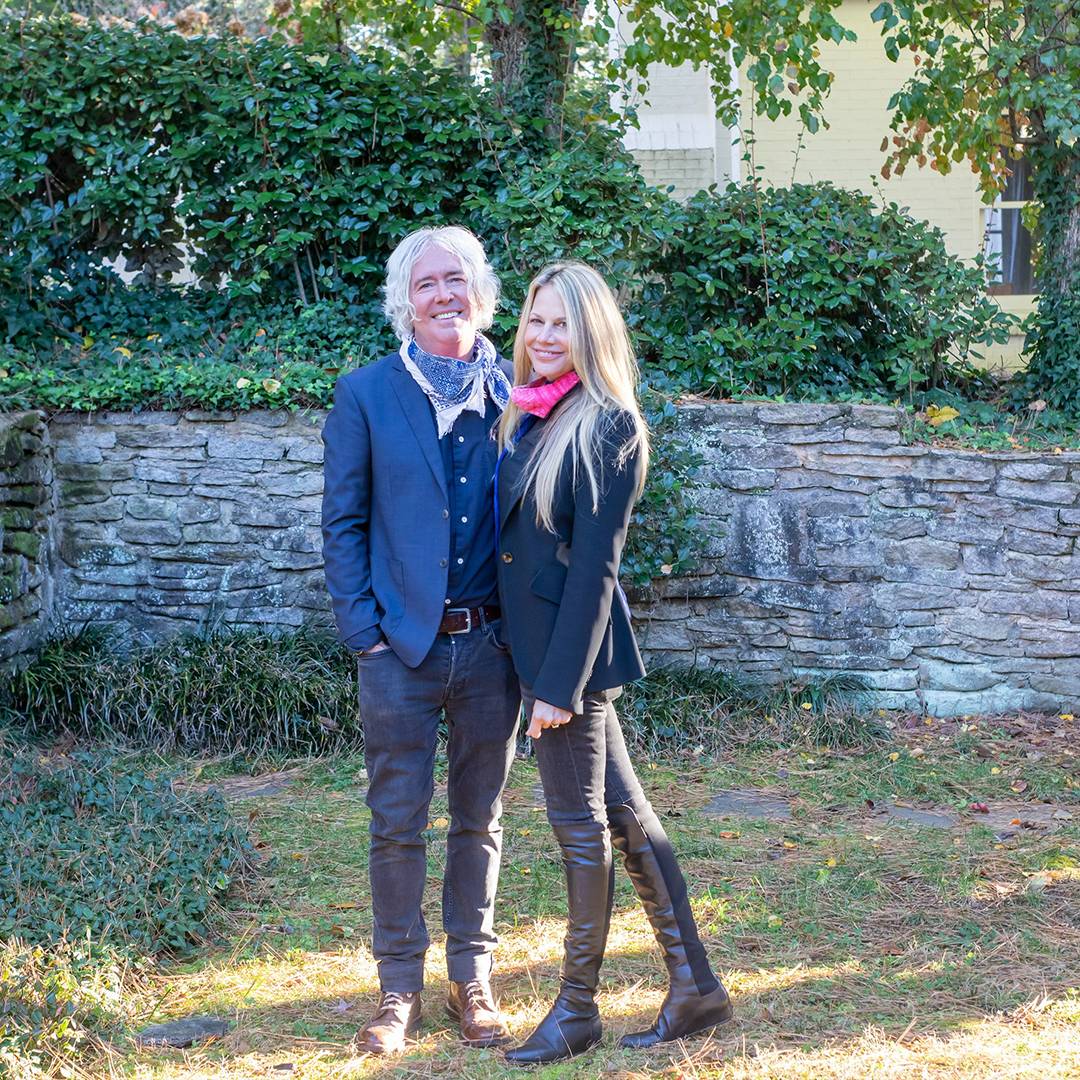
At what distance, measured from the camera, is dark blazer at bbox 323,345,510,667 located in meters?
3.05

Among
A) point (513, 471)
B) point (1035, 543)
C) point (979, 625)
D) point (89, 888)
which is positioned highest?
point (513, 471)

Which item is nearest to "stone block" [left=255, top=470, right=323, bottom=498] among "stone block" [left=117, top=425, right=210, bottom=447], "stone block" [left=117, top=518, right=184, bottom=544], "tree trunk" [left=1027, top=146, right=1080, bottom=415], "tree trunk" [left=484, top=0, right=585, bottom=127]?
"stone block" [left=117, top=425, right=210, bottom=447]

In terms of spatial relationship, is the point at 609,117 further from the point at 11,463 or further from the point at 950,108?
the point at 11,463

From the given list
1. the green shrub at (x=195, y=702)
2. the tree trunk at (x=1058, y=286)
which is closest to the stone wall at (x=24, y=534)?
the green shrub at (x=195, y=702)

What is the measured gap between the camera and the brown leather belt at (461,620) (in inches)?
121

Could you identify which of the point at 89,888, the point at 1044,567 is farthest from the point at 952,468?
the point at 89,888

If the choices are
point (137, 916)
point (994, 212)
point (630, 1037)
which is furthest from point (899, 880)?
point (994, 212)

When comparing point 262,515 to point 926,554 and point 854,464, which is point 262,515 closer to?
point 854,464

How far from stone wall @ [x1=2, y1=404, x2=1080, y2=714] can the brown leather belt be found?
3.22m

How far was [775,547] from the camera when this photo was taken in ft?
20.4

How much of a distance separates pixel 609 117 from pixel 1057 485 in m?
A: 3.34

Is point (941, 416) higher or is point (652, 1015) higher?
point (941, 416)

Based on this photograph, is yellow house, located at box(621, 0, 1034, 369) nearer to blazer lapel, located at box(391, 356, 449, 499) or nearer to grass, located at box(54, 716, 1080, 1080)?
grass, located at box(54, 716, 1080, 1080)

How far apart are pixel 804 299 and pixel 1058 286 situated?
1.83 m
